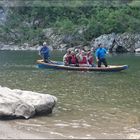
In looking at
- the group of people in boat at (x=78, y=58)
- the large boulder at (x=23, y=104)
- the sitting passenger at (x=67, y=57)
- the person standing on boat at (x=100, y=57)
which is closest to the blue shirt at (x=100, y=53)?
the person standing on boat at (x=100, y=57)

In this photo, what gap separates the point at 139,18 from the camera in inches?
3583

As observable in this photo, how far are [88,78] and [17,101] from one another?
13.8 m

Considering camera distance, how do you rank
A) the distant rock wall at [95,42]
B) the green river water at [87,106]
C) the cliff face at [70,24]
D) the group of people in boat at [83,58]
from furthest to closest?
the cliff face at [70,24]
the distant rock wall at [95,42]
the group of people in boat at [83,58]
the green river water at [87,106]

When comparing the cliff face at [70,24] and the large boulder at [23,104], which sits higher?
the cliff face at [70,24]

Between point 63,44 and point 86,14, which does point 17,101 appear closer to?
point 63,44

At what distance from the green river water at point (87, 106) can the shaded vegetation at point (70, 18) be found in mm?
60356

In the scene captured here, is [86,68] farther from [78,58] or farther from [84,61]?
[78,58]

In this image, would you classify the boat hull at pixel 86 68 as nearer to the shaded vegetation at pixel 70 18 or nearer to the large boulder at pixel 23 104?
the large boulder at pixel 23 104

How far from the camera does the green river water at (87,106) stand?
44.5 feet

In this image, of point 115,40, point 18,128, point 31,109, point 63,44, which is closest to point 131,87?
point 31,109

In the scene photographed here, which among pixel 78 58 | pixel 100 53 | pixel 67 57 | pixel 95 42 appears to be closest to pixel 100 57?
pixel 100 53

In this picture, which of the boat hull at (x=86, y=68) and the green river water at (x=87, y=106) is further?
the boat hull at (x=86, y=68)

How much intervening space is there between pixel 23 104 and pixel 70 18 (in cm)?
9176

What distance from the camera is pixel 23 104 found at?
1477 centimetres
